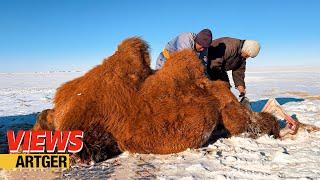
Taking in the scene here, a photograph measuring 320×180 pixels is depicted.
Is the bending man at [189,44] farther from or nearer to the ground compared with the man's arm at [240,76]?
farther from the ground

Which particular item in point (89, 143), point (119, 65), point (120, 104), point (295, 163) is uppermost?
point (119, 65)

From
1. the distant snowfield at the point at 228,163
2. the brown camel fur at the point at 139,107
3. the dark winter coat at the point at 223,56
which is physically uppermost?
the dark winter coat at the point at 223,56

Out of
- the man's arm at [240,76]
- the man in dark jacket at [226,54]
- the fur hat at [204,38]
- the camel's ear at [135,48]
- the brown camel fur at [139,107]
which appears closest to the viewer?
the brown camel fur at [139,107]

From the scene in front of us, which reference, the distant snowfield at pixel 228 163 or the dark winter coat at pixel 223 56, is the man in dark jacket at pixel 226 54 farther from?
the distant snowfield at pixel 228 163

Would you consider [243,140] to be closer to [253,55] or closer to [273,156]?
[273,156]

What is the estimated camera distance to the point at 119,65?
5688mm

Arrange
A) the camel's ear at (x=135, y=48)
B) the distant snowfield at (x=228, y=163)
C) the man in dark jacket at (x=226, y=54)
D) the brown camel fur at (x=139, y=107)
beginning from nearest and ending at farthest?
the distant snowfield at (x=228, y=163)
the brown camel fur at (x=139, y=107)
the camel's ear at (x=135, y=48)
the man in dark jacket at (x=226, y=54)

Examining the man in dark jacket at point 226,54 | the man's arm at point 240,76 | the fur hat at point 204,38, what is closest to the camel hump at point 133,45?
the fur hat at point 204,38

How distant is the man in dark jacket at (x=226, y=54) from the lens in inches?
331

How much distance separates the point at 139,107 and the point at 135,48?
911 millimetres

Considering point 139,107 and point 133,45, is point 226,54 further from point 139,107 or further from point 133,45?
point 139,107

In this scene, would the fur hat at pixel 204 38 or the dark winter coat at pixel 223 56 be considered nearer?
the fur hat at pixel 204 38

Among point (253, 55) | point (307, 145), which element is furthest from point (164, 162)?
point (253, 55)

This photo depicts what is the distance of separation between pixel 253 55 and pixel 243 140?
2.85 metres
